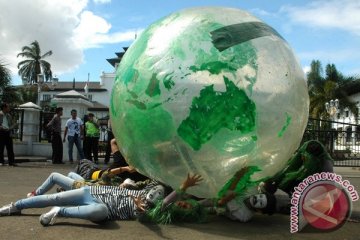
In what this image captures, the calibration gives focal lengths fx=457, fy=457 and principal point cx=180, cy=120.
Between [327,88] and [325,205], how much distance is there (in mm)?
32201

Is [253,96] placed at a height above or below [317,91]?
below

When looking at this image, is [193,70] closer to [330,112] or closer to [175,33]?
[175,33]

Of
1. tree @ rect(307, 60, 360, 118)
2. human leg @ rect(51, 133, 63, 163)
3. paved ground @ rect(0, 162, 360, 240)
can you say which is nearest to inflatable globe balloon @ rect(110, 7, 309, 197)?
paved ground @ rect(0, 162, 360, 240)

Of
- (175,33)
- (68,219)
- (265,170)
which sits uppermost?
(175,33)

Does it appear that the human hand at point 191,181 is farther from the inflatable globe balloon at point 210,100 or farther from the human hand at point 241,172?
the human hand at point 241,172

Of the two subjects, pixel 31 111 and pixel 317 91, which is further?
pixel 317 91

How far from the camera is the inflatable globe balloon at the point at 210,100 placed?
4.23m

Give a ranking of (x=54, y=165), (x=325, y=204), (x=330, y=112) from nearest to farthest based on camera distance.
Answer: (x=325, y=204) → (x=54, y=165) → (x=330, y=112)

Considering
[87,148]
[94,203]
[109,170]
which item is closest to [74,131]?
[87,148]

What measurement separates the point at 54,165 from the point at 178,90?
8929 millimetres

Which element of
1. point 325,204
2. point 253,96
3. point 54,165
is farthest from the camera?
point 54,165

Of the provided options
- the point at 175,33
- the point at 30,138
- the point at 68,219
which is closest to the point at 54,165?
the point at 30,138

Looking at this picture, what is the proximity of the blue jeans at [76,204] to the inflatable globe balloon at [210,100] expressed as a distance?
0.62 metres

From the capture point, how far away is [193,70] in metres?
4.28
